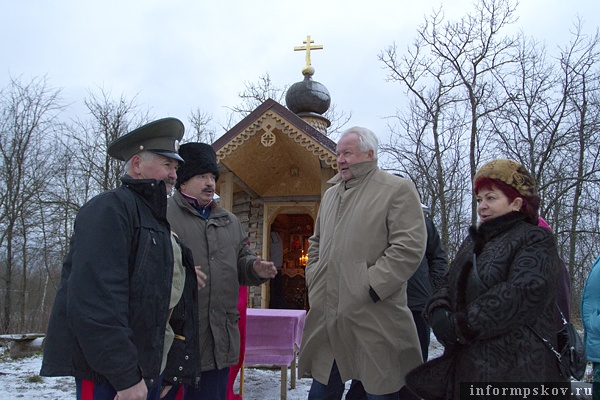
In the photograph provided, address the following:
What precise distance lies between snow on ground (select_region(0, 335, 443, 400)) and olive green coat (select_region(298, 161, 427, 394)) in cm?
240

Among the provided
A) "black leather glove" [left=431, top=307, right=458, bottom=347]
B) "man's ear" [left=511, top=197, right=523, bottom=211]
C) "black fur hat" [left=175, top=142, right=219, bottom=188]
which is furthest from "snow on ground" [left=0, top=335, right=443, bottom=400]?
"man's ear" [left=511, top=197, right=523, bottom=211]

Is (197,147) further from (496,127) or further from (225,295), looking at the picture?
(496,127)

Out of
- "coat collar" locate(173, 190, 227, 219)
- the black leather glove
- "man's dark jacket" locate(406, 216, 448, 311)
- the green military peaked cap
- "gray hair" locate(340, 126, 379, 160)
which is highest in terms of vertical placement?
"gray hair" locate(340, 126, 379, 160)

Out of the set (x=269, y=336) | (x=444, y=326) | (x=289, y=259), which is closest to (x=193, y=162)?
(x=444, y=326)

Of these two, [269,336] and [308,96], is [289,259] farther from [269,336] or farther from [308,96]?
[269,336]

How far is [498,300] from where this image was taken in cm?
199

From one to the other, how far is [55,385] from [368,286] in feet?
14.4

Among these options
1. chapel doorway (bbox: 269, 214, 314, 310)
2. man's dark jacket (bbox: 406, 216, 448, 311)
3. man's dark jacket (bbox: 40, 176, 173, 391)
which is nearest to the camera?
man's dark jacket (bbox: 40, 176, 173, 391)

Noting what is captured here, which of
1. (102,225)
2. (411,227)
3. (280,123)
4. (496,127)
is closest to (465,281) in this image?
(411,227)

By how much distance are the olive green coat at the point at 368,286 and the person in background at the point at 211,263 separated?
42 cm

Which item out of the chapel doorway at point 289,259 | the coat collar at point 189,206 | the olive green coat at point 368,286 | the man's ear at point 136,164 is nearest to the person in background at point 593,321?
the olive green coat at point 368,286

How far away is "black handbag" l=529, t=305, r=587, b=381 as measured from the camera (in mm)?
2014

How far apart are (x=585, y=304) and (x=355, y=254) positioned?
167cm

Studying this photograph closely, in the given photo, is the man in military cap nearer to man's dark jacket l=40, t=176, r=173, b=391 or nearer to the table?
man's dark jacket l=40, t=176, r=173, b=391
